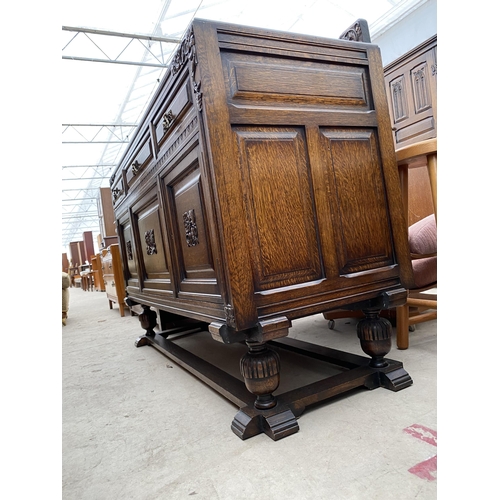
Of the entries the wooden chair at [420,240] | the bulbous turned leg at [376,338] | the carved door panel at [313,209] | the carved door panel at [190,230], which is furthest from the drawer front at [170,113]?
the bulbous turned leg at [376,338]

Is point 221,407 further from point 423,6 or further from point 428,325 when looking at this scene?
point 423,6

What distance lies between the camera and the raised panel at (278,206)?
1.19 metres

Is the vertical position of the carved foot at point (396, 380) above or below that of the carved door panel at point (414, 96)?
below

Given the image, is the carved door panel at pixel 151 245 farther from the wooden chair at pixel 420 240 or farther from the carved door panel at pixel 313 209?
the wooden chair at pixel 420 240

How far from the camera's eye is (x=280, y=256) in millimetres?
1227

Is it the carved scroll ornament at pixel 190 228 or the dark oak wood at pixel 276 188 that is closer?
the dark oak wood at pixel 276 188

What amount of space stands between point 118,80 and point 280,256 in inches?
383

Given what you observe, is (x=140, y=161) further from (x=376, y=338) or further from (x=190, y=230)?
(x=376, y=338)

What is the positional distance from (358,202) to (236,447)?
3.00 ft

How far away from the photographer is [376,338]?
1487 mm

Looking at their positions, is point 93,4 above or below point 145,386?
above

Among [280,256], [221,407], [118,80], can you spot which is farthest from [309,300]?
[118,80]

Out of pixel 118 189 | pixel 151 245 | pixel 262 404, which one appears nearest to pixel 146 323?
pixel 151 245
